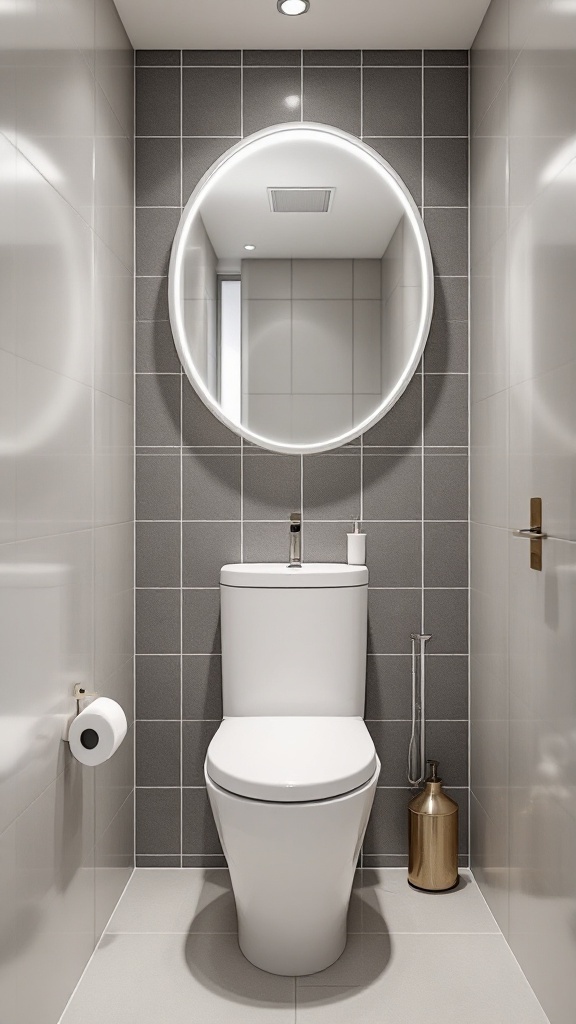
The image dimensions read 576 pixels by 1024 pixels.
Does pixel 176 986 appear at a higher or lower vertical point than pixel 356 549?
lower

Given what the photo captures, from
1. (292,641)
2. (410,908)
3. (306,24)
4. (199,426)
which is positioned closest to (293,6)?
(306,24)

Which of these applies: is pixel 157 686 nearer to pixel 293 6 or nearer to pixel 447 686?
pixel 447 686

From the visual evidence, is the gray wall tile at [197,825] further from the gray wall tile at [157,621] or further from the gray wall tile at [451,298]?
the gray wall tile at [451,298]

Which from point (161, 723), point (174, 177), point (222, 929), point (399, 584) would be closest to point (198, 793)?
point (161, 723)

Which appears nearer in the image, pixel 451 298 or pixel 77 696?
pixel 77 696

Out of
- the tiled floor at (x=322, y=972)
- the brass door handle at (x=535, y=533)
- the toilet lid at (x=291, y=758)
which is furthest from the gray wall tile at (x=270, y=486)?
the tiled floor at (x=322, y=972)

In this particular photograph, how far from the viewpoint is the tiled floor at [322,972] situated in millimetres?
1680

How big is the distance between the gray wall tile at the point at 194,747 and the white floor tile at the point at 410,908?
53 cm

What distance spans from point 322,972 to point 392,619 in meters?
0.91

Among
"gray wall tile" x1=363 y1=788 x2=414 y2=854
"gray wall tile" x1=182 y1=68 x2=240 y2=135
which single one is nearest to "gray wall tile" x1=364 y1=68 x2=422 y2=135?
"gray wall tile" x1=182 y1=68 x2=240 y2=135

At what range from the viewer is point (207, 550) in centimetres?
233

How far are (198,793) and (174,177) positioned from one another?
1745mm

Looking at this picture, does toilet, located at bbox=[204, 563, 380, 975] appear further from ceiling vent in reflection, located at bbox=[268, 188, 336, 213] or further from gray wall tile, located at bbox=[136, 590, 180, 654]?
ceiling vent in reflection, located at bbox=[268, 188, 336, 213]

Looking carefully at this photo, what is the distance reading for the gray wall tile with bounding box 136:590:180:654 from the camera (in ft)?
7.68
